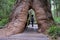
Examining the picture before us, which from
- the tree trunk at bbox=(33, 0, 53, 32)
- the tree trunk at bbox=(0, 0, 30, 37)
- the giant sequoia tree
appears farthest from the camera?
the tree trunk at bbox=(33, 0, 53, 32)

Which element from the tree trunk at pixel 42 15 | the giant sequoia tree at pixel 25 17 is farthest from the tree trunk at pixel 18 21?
the tree trunk at pixel 42 15

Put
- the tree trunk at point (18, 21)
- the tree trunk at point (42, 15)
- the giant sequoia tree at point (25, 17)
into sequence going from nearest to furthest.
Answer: the tree trunk at point (18, 21) < the giant sequoia tree at point (25, 17) < the tree trunk at point (42, 15)

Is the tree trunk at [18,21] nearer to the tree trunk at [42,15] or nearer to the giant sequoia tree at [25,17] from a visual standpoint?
the giant sequoia tree at [25,17]

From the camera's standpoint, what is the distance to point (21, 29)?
1489cm

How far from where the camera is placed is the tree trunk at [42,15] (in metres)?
14.8

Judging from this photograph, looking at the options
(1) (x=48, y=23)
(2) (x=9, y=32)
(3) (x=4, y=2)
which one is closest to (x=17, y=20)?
(2) (x=9, y=32)

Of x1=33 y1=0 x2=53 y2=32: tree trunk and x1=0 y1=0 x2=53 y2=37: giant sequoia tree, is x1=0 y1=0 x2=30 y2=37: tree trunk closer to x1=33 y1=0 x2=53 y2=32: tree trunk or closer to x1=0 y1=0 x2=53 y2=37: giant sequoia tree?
x1=0 y1=0 x2=53 y2=37: giant sequoia tree

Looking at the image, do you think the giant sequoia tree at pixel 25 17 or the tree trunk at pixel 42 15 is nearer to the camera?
the giant sequoia tree at pixel 25 17

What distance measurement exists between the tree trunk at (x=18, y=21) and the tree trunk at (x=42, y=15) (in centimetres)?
92

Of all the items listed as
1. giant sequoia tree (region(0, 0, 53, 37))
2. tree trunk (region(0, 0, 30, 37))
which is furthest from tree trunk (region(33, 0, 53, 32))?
tree trunk (region(0, 0, 30, 37))

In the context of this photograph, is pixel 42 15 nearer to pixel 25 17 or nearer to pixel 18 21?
pixel 25 17

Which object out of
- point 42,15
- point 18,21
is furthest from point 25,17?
point 42,15

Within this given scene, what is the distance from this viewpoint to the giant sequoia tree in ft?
47.6

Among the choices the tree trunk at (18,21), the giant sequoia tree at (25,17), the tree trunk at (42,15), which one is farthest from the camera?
the tree trunk at (42,15)
